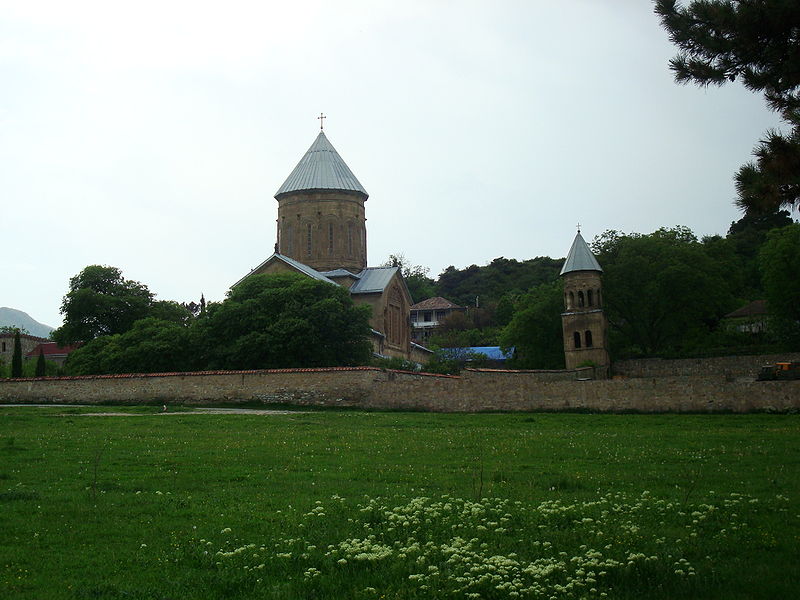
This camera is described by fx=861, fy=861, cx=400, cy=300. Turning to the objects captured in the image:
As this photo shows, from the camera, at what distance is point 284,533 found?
24.0 ft

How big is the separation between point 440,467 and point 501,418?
9.35 metres

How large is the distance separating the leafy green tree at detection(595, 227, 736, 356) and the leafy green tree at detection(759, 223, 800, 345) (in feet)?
7.67

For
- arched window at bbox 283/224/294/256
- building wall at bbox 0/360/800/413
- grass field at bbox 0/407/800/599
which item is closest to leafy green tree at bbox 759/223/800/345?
building wall at bbox 0/360/800/413

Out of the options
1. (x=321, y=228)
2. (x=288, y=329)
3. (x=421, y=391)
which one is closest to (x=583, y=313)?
(x=288, y=329)

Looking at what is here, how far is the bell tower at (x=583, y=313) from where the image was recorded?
3628cm

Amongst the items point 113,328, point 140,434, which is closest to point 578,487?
point 140,434

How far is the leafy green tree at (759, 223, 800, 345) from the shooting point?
119ft

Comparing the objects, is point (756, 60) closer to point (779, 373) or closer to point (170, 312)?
point (779, 373)

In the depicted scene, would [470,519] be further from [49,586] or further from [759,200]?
[759,200]

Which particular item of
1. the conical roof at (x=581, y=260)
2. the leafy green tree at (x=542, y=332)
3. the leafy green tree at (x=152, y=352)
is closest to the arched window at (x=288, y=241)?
the leafy green tree at (x=542, y=332)

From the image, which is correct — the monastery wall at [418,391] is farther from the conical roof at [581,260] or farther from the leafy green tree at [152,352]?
the conical roof at [581,260]

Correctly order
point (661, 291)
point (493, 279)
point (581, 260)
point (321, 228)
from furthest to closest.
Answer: point (493, 279) < point (321, 228) < point (661, 291) < point (581, 260)

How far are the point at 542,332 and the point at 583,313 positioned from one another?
4223 millimetres

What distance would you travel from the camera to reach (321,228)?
45.7m
